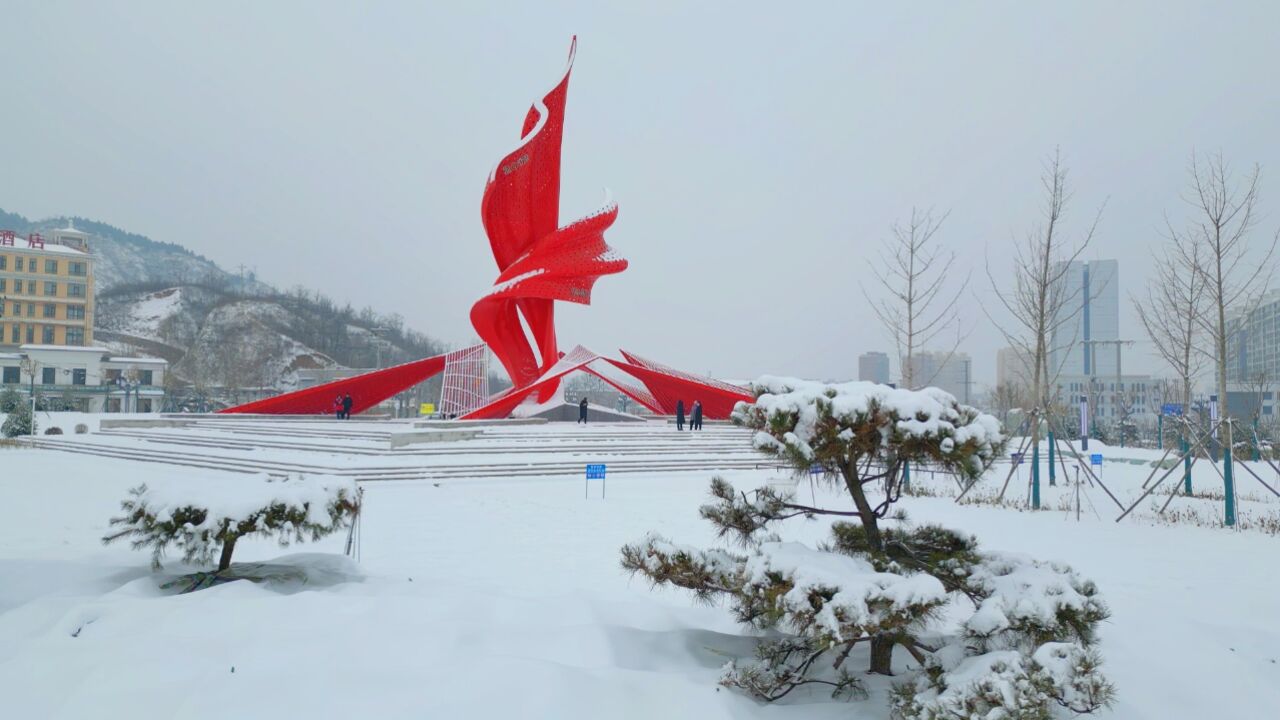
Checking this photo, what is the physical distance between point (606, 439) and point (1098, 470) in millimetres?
10201

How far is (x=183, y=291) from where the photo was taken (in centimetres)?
8969

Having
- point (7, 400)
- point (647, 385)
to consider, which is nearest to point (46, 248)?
point (7, 400)

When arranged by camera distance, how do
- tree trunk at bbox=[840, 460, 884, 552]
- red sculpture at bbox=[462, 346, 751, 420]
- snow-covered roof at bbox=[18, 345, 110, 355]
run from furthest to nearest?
snow-covered roof at bbox=[18, 345, 110, 355], red sculpture at bbox=[462, 346, 751, 420], tree trunk at bbox=[840, 460, 884, 552]

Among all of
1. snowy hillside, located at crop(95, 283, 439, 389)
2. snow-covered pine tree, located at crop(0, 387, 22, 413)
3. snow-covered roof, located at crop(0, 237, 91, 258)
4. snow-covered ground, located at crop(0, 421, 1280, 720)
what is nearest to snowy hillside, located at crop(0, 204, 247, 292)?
snowy hillside, located at crop(95, 283, 439, 389)

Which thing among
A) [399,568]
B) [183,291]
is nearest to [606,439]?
[399,568]

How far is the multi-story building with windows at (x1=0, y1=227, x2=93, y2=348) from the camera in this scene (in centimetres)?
4178

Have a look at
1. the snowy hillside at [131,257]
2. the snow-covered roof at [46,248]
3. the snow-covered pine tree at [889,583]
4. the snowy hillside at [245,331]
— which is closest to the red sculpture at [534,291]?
the snow-covered pine tree at [889,583]

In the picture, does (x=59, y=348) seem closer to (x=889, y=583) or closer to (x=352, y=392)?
(x=352, y=392)

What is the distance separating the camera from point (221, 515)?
4133mm

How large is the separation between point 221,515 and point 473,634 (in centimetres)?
170

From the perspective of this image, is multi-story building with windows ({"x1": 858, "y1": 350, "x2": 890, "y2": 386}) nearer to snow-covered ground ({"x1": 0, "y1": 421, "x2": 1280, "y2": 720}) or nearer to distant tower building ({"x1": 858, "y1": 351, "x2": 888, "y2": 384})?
distant tower building ({"x1": 858, "y1": 351, "x2": 888, "y2": 384})

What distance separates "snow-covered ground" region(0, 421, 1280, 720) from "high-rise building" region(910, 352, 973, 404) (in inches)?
184

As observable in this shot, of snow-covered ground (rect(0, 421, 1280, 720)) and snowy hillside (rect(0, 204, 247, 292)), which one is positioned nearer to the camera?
snow-covered ground (rect(0, 421, 1280, 720))

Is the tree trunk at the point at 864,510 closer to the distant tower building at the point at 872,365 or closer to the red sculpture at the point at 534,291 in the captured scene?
the red sculpture at the point at 534,291
